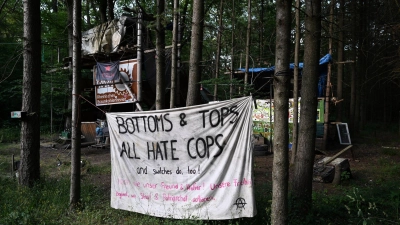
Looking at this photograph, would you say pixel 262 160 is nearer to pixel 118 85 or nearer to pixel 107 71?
pixel 118 85

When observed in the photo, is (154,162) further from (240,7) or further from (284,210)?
(240,7)

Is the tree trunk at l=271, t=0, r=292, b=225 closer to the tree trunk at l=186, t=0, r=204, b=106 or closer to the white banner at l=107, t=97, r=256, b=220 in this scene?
the white banner at l=107, t=97, r=256, b=220

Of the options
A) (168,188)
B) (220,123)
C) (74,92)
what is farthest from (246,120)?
(74,92)

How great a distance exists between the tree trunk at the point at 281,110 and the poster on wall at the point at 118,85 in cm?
979

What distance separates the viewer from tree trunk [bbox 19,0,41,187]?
8.27m

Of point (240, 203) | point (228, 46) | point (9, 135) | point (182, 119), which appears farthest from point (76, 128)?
point (9, 135)

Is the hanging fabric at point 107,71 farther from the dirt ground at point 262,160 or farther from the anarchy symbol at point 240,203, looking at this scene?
the anarchy symbol at point 240,203

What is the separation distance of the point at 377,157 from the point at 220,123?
9.24 m

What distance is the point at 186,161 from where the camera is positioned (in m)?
5.41

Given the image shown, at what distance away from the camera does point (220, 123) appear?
16.6 ft

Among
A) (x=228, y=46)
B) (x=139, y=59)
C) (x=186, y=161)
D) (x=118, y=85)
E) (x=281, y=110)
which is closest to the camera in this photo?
(x=281, y=110)

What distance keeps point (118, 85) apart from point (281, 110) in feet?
36.2

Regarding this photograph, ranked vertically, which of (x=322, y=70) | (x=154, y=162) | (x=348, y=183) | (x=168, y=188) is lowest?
(x=348, y=183)

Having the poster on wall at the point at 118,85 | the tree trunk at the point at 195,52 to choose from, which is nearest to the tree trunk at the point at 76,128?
the tree trunk at the point at 195,52
